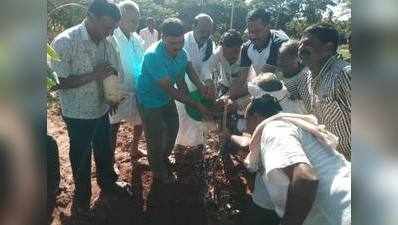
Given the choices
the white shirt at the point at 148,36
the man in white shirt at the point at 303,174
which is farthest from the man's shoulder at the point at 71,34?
the white shirt at the point at 148,36

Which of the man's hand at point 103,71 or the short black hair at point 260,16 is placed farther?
the short black hair at point 260,16

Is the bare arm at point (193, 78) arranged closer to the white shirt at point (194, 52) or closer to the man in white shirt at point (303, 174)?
the white shirt at point (194, 52)

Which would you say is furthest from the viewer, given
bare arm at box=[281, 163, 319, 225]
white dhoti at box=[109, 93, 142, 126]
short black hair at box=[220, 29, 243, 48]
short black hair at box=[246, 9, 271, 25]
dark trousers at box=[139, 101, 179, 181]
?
short black hair at box=[220, 29, 243, 48]

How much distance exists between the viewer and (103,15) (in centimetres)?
285

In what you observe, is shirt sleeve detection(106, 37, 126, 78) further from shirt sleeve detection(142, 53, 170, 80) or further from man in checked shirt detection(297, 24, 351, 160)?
man in checked shirt detection(297, 24, 351, 160)

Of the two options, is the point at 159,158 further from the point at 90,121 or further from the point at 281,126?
the point at 281,126

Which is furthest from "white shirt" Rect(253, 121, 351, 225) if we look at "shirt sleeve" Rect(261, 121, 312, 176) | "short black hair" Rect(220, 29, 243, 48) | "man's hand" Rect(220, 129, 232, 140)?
"short black hair" Rect(220, 29, 243, 48)

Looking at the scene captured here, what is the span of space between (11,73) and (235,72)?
136 inches

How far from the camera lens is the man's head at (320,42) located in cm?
261

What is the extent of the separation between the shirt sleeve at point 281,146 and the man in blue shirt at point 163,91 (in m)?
1.61

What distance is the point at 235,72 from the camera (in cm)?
416

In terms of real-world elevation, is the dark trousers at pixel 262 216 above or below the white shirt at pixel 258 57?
below

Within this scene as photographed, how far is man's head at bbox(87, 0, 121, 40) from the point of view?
284 centimetres

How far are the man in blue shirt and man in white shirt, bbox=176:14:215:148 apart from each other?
380mm
